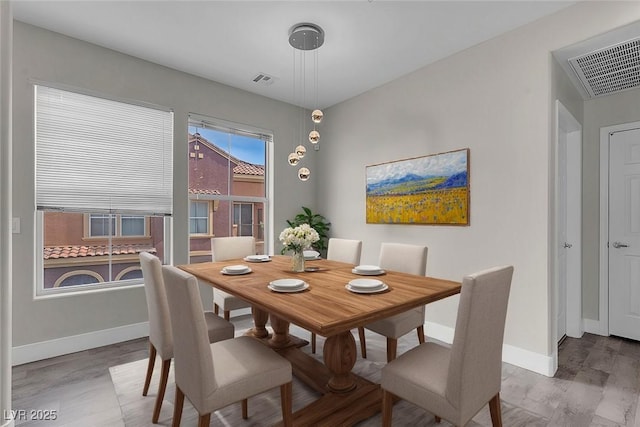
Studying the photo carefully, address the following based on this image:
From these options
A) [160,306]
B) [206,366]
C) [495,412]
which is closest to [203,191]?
[160,306]

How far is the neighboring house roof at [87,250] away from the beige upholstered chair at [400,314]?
2.51 meters

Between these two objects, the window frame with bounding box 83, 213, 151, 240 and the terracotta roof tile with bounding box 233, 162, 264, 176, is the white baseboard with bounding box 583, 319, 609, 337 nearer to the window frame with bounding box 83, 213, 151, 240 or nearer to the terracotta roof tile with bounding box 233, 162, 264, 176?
the terracotta roof tile with bounding box 233, 162, 264, 176

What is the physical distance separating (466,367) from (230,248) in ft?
8.67

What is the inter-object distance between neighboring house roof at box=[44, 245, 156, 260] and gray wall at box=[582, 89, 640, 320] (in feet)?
15.6

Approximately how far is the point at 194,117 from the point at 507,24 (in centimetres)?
329

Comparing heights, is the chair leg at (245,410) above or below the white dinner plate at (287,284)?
below

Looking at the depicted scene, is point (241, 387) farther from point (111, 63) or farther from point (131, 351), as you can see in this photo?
point (111, 63)

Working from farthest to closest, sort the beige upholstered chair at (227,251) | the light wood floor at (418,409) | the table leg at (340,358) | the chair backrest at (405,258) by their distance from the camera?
1. the beige upholstered chair at (227,251)
2. the chair backrest at (405,258)
3. the table leg at (340,358)
4. the light wood floor at (418,409)

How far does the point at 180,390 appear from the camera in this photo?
1.58m

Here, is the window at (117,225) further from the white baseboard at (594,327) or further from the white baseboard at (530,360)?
the white baseboard at (594,327)

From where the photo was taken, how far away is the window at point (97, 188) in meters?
2.85

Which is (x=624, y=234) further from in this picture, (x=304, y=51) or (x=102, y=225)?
(x=102, y=225)

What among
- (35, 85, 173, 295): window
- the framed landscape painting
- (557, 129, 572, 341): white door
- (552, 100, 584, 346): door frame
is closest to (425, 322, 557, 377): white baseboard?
(557, 129, 572, 341): white door

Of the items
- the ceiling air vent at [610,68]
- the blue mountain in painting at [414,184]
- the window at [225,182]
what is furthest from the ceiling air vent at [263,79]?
the ceiling air vent at [610,68]
